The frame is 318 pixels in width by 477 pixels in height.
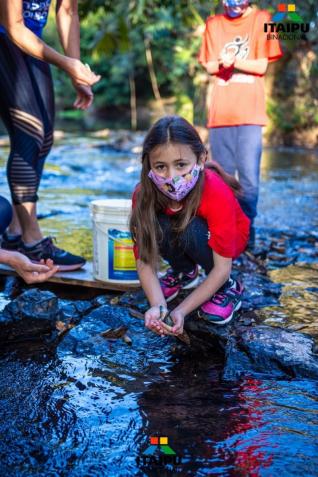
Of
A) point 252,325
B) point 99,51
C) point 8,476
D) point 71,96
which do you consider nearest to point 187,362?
point 252,325

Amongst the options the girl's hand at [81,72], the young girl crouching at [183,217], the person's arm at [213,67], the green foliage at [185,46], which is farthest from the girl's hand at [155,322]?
the green foliage at [185,46]

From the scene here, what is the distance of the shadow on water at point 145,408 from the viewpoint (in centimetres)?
167

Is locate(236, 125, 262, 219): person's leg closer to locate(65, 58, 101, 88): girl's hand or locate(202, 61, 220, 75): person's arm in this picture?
locate(202, 61, 220, 75): person's arm

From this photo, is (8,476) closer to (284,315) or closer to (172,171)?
(172,171)

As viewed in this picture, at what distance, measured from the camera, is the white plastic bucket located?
122 inches

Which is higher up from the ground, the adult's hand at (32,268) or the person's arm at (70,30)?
the person's arm at (70,30)

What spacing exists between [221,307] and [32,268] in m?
0.90

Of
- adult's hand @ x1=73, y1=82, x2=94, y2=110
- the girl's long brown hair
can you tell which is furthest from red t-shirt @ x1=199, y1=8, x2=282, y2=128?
the girl's long brown hair

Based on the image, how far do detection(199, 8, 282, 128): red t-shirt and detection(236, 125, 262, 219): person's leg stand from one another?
0.21ft

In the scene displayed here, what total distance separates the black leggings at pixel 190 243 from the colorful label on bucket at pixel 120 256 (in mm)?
312

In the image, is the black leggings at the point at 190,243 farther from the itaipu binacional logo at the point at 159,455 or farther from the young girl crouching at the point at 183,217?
the itaipu binacional logo at the point at 159,455

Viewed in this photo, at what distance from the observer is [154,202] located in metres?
2.64

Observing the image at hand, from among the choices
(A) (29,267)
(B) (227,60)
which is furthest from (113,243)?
(B) (227,60)

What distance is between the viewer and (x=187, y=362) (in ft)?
7.96
